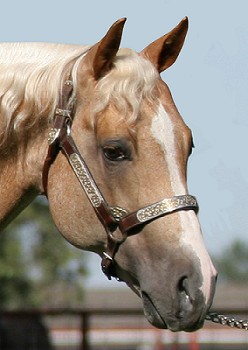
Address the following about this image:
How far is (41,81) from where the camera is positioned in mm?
4168

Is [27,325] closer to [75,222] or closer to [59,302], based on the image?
[75,222]

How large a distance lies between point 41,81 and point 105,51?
0.32 metres

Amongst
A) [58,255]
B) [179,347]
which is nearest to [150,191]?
[179,347]

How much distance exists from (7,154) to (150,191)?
2.45 feet

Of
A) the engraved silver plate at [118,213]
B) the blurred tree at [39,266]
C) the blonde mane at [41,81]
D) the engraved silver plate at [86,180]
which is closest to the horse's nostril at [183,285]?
the engraved silver plate at [118,213]

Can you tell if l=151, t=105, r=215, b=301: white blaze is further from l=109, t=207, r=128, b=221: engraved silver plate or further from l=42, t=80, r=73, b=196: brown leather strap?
l=42, t=80, r=73, b=196: brown leather strap

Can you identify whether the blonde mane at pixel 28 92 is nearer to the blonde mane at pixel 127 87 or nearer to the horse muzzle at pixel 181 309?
the blonde mane at pixel 127 87

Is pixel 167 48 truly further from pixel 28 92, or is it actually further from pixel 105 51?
pixel 28 92

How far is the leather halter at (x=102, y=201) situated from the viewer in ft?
12.5

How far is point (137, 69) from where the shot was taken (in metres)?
4.06

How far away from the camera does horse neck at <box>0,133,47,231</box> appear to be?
421 cm

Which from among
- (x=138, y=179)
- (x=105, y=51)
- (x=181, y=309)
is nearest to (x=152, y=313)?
(x=181, y=309)

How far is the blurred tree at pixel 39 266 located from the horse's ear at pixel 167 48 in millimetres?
17227

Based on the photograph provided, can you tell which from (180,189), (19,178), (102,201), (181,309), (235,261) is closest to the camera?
(181,309)
